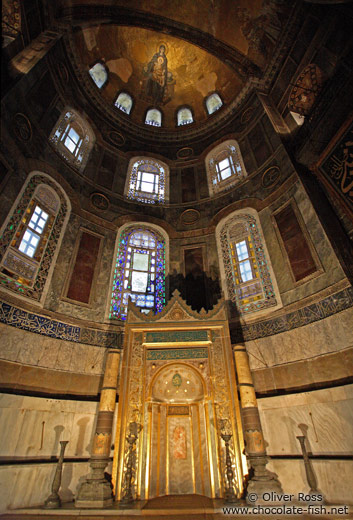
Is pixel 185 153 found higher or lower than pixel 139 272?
higher

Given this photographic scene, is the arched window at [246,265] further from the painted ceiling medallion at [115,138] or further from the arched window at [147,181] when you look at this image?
the painted ceiling medallion at [115,138]

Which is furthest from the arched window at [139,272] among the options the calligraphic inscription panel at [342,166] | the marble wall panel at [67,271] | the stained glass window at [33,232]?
the calligraphic inscription panel at [342,166]

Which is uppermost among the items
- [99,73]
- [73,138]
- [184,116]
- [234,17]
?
[234,17]

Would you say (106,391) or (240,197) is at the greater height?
(240,197)

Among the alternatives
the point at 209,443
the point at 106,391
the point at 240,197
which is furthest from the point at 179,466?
the point at 240,197

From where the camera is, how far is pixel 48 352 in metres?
6.30

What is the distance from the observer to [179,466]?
6.07m

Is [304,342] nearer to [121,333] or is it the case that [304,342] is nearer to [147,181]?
[121,333]

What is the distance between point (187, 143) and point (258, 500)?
42.7 feet

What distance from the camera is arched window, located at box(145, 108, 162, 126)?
1364 cm

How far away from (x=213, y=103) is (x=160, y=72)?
3.10 m

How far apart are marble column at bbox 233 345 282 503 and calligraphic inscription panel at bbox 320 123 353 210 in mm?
4555

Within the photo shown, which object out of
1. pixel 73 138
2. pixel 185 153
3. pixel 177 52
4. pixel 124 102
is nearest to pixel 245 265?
pixel 185 153

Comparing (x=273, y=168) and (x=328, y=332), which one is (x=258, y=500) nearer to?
(x=328, y=332)
